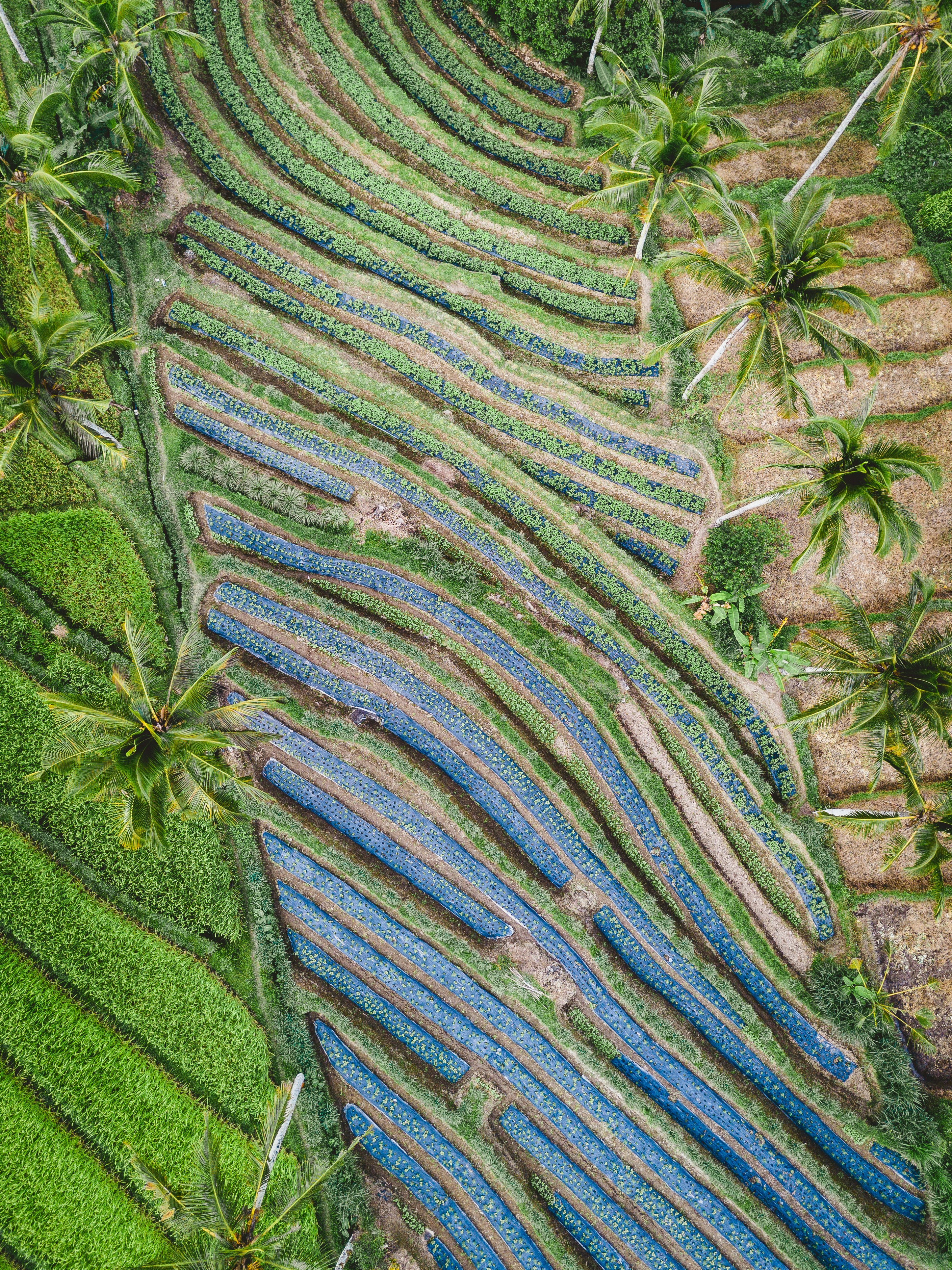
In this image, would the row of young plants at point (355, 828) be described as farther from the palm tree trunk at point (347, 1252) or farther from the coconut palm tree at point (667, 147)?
the coconut palm tree at point (667, 147)

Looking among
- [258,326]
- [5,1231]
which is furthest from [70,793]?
[258,326]

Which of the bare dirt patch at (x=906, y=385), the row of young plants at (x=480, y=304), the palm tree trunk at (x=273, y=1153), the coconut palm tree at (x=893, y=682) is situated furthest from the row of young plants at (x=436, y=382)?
the palm tree trunk at (x=273, y=1153)

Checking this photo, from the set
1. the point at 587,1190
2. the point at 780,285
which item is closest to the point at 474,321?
the point at 780,285

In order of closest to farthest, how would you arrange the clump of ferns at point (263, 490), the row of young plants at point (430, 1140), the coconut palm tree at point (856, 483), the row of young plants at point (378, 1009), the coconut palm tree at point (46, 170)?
the coconut palm tree at point (856, 483)
the coconut palm tree at point (46, 170)
the row of young plants at point (430, 1140)
the row of young plants at point (378, 1009)
the clump of ferns at point (263, 490)

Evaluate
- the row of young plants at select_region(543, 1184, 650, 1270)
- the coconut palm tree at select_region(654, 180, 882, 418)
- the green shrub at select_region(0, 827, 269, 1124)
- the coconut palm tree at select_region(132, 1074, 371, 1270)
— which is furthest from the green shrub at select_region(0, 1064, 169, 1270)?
the coconut palm tree at select_region(654, 180, 882, 418)

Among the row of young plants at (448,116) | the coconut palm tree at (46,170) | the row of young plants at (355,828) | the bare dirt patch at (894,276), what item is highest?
the bare dirt patch at (894,276)

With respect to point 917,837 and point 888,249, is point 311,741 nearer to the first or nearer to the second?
point 917,837
